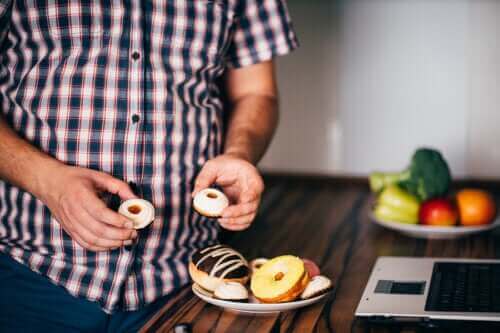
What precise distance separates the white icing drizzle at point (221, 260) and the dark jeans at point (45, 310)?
196 mm

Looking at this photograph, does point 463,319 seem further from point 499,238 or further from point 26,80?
point 26,80

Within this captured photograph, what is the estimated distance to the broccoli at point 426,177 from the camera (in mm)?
1735

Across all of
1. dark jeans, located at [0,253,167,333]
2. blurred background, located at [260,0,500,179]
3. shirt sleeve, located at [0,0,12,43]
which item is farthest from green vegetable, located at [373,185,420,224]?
blurred background, located at [260,0,500,179]

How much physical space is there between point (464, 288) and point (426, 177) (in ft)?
1.70

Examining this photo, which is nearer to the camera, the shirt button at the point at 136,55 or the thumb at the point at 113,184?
the thumb at the point at 113,184

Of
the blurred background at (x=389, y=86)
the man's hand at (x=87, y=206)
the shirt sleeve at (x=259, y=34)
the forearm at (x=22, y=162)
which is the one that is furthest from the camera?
the blurred background at (x=389, y=86)

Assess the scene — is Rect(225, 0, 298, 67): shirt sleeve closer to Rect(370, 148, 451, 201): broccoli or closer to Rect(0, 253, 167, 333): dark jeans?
Rect(370, 148, 451, 201): broccoli

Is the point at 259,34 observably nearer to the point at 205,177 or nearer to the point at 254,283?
the point at 205,177

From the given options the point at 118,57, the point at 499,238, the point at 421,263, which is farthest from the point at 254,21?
the point at 499,238

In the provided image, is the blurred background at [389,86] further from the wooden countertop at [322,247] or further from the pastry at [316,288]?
the pastry at [316,288]

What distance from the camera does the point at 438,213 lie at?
166 centimetres

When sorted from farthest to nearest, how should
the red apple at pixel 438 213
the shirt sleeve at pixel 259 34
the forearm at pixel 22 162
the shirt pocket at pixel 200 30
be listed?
the red apple at pixel 438 213
the shirt sleeve at pixel 259 34
the shirt pocket at pixel 200 30
the forearm at pixel 22 162

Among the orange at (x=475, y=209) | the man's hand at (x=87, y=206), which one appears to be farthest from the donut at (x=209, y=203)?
the orange at (x=475, y=209)

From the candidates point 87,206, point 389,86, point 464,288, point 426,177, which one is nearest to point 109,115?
point 87,206
